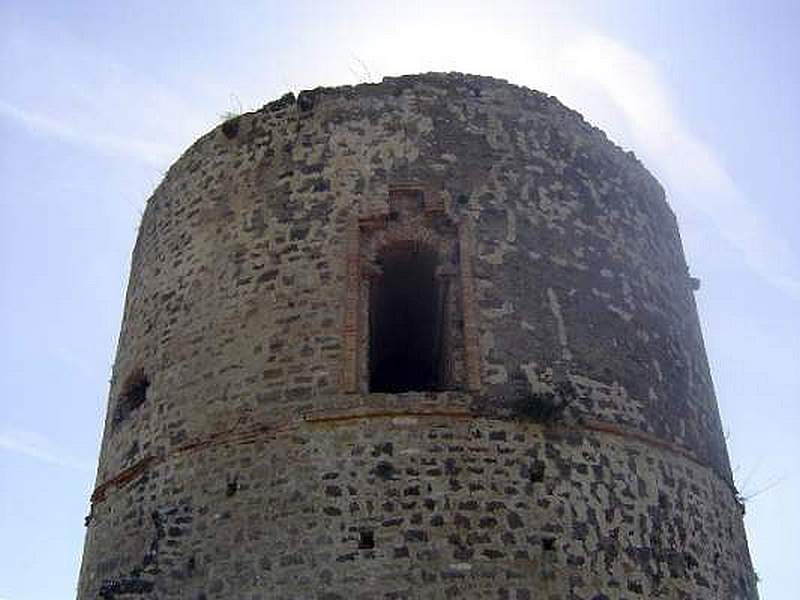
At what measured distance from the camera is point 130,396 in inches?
390

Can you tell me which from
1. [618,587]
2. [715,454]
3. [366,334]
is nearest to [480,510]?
[618,587]

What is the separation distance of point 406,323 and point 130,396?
2.93 meters

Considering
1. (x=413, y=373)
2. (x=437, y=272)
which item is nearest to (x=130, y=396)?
(x=413, y=373)

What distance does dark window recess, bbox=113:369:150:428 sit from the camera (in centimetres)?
980

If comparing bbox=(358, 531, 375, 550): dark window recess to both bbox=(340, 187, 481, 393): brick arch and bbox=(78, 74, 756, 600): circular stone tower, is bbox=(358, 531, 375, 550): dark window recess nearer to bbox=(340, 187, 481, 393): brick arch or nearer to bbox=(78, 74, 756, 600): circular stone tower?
bbox=(78, 74, 756, 600): circular stone tower

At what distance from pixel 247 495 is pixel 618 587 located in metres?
2.97

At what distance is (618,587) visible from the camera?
25.1ft

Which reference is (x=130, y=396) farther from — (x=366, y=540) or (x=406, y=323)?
(x=366, y=540)

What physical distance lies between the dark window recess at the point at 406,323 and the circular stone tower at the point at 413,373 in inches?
1.4

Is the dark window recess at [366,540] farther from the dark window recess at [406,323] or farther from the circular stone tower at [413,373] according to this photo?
the dark window recess at [406,323]

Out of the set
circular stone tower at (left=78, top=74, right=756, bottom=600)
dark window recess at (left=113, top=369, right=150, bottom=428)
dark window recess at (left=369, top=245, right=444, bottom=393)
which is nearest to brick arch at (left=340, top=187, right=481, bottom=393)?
circular stone tower at (left=78, top=74, right=756, bottom=600)

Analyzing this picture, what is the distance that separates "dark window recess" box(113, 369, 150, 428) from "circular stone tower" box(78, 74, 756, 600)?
2cm

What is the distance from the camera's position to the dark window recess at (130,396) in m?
9.80

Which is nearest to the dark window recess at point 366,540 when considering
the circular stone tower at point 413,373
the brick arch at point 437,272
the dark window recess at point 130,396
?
the circular stone tower at point 413,373
